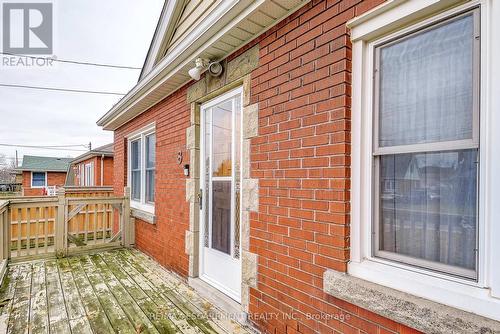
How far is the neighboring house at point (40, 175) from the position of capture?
23.1m

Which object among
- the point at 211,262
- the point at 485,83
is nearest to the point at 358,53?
the point at 485,83

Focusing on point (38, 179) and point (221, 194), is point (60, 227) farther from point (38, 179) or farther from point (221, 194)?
point (38, 179)

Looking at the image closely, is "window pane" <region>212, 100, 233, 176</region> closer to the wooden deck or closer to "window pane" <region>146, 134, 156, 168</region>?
the wooden deck

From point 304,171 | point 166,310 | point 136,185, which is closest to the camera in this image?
point 304,171

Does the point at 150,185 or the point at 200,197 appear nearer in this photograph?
the point at 200,197

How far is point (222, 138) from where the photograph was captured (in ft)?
10.3

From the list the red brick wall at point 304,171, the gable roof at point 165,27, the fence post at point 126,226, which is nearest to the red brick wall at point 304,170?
the red brick wall at point 304,171

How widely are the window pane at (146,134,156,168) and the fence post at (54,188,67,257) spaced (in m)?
1.54

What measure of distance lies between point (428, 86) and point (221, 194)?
7.20ft

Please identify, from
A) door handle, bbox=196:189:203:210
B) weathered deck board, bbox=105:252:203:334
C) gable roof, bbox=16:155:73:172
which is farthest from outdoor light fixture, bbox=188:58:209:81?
gable roof, bbox=16:155:73:172

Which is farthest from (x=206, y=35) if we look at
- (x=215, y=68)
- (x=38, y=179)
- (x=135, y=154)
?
(x=38, y=179)

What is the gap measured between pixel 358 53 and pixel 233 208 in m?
1.83

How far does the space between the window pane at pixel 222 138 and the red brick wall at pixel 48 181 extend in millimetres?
25747

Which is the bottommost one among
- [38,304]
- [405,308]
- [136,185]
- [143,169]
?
[38,304]
